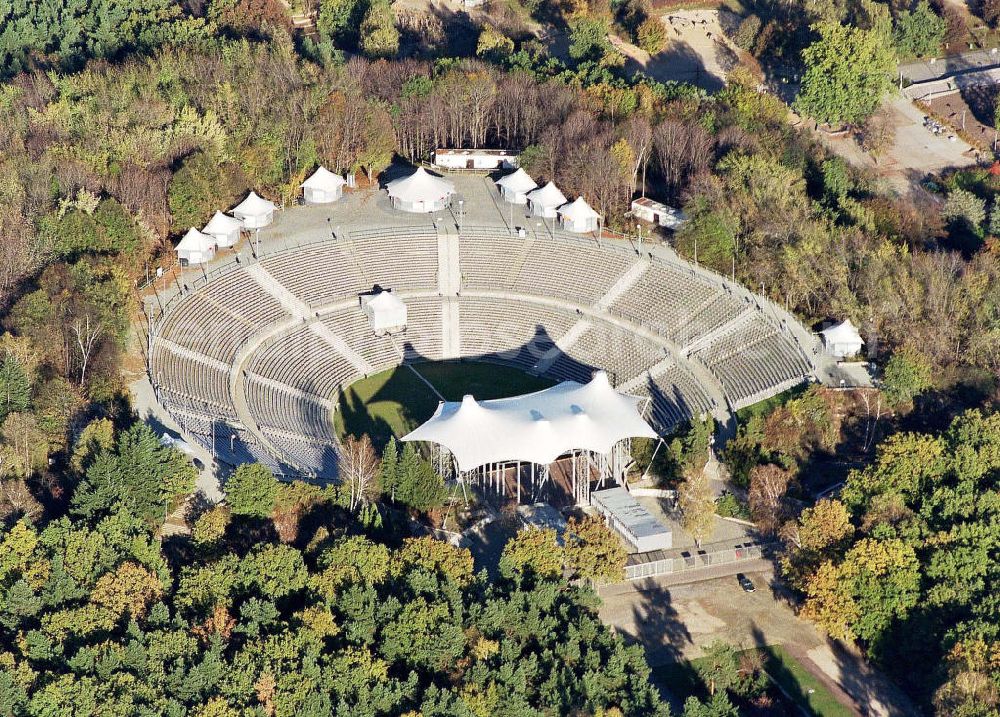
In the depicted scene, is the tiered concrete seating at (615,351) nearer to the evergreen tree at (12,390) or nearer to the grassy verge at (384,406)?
the grassy verge at (384,406)

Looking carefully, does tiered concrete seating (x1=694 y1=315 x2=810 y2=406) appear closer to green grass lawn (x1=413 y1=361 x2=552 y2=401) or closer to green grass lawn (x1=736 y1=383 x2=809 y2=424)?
green grass lawn (x1=736 y1=383 x2=809 y2=424)

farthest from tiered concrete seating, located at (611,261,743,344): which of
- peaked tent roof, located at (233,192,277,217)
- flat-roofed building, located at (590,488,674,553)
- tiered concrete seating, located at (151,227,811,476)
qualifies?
peaked tent roof, located at (233,192,277,217)

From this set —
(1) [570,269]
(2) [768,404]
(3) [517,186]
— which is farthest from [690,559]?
(3) [517,186]

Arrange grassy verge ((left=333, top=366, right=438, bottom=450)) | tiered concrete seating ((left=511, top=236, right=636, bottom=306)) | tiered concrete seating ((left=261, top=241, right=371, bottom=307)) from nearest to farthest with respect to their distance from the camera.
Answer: grassy verge ((left=333, top=366, right=438, bottom=450)) < tiered concrete seating ((left=261, top=241, right=371, bottom=307)) < tiered concrete seating ((left=511, top=236, right=636, bottom=306))

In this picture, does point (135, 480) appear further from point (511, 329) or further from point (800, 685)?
point (800, 685)

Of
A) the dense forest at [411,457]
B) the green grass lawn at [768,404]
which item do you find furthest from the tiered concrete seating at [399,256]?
the green grass lawn at [768,404]
